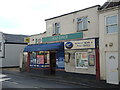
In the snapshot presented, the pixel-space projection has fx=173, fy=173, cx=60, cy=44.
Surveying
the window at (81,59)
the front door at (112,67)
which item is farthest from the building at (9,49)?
the front door at (112,67)

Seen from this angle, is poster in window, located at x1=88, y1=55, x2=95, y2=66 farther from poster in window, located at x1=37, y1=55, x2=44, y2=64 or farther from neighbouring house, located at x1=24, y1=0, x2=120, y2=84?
poster in window, located at x1=37, y1=55, x2=44, y2=64

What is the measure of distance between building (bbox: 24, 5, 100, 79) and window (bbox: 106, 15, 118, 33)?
1053mm

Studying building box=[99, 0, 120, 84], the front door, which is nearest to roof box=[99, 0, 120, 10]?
building box=[99, 0, 120, 84]

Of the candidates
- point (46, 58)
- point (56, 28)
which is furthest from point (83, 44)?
point (46, 58)

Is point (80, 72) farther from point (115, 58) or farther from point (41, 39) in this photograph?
point (41, 39)

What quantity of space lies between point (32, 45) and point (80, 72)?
330 inches

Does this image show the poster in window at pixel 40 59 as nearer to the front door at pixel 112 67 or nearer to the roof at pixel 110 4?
the front door at pixel 112 67

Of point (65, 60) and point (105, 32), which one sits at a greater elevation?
point (105, 32)

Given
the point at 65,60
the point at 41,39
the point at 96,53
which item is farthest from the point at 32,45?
the point at 96,53

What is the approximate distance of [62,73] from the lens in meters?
18.3

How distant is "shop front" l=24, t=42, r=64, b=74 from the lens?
18.5m

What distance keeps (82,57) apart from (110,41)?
11.4 feet

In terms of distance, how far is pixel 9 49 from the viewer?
31844mm

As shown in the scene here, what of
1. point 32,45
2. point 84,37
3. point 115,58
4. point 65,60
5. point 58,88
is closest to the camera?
point 58,88
